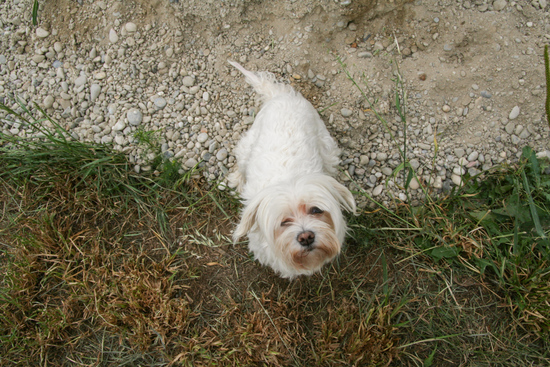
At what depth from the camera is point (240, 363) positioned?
9.03 feet

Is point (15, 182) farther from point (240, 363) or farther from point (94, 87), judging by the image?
point (240, 363)

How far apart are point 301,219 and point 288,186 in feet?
0.79

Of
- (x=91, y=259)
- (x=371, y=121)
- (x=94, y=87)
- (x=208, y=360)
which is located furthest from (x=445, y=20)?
(x=91, y=259)

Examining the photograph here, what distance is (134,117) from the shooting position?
3.39m

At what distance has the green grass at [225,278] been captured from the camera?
9.18 feet

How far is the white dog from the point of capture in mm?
2158

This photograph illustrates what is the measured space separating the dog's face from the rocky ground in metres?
1.17

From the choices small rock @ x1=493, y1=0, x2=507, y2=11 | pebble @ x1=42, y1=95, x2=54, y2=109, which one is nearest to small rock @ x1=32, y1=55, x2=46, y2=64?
pebble @ x1=42, y1=95, x2=54, y2=109

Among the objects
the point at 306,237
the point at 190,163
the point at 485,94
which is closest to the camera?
the point at 306,237

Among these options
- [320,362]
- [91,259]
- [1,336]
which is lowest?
[320,362]

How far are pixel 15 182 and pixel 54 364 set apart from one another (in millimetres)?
1768

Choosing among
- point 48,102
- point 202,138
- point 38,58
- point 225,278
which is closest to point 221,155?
point 202,138

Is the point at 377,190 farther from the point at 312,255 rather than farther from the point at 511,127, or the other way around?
the point at 511,127

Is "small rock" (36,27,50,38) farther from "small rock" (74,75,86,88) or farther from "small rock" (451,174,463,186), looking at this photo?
"small rock" (451,174,463,186)
